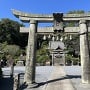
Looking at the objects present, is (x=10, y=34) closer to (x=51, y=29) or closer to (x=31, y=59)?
(x=51, y=29)

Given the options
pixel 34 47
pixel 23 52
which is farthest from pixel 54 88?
pixel 23 52

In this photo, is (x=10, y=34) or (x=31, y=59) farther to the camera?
(x=10, y=34)

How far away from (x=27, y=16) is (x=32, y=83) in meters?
4.67

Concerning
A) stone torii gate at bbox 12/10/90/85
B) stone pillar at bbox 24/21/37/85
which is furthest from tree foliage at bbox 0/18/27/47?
stone pillar at bbox 24/21/37/85

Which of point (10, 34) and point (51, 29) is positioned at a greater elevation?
point (10, 34)

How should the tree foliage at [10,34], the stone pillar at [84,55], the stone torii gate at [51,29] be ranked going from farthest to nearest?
1. the tree foliage at [10,34]
2. the stone torii gate at [51,29]
3. the stone pillar at [84,55]

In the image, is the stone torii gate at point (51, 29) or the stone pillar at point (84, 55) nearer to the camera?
the stone pillar at point (84, 55)

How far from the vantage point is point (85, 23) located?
16891 mm

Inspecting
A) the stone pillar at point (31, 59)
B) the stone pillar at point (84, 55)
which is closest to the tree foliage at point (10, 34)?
the stone pillar at point (31, 59)

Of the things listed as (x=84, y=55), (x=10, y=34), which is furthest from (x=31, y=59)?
(x=10, y=34)

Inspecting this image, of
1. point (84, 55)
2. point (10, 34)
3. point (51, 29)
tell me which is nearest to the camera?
point (84, 55)

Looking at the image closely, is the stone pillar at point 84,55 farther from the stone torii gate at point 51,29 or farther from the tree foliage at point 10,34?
the tree foliage at point 10,34

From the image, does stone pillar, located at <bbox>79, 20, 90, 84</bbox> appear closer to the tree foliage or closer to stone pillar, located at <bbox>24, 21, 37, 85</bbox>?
stone pillar, located at <bbox>24, 21, 37, 85</bbox>

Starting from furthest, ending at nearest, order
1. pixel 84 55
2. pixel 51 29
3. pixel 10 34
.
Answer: pixel 10 34
pixel 51 29
pixel 84 55
